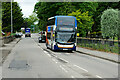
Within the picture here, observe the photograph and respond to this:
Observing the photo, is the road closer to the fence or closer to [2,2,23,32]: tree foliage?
the fence

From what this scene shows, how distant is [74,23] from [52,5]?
2409cm

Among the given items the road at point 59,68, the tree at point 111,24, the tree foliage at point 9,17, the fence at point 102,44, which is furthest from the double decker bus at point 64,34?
the tree foliage at point 9,17

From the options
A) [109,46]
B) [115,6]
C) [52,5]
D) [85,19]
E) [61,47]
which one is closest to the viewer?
[109,46]

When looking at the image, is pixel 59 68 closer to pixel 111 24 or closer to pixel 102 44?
pixel 102 44

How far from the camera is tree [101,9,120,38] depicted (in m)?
49.0

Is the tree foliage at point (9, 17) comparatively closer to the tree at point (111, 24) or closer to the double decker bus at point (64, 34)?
the tree at point (111, 24)

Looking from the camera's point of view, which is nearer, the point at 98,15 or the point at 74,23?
the point at 74,23

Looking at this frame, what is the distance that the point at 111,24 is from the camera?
48906 mm

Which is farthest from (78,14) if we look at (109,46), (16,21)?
(16,21)

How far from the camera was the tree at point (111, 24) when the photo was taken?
49.0m

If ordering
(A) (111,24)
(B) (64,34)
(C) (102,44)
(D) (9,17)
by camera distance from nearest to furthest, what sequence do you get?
(C) (102,44)
(B) (64,34)
(A) (111,24)
(D) (9,17)

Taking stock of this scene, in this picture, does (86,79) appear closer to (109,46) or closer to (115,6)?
(109,46)

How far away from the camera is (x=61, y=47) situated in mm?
25984

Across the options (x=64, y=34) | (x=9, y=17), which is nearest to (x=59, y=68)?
(x=64, y=34)
